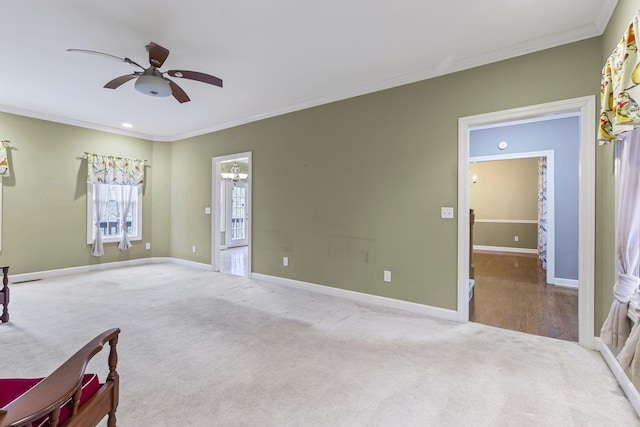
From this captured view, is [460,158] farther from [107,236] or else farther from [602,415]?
[107,236]

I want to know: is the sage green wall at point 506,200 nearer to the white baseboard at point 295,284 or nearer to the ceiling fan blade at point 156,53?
the white baseboard at point 295,284

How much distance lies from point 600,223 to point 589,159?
550mm

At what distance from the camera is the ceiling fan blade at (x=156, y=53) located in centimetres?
248

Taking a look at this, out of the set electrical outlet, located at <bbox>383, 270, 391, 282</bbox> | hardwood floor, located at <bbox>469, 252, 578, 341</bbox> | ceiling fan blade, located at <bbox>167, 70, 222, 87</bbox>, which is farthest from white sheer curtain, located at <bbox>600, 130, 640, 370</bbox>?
ceiling fan blade, located at <bbox>167, 70, 222, 87</bbox>

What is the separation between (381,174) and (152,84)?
2592 millimetres

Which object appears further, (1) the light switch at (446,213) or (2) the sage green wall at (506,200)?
(2) the sage green wall at (506,200)

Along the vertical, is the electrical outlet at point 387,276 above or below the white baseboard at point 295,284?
above

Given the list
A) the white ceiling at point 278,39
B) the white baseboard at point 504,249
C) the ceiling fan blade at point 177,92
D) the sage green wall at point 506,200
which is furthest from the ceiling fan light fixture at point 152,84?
the white baseboard at point 504,249

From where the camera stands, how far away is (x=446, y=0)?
2.29 m

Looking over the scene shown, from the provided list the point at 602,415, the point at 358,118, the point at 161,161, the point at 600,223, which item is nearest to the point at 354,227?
the point at 358,118

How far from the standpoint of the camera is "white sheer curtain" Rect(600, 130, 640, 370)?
6.10ft

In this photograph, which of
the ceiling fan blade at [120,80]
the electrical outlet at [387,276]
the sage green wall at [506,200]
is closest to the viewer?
the ceiling fan blade at [120,80]

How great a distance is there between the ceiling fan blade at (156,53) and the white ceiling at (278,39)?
244mm

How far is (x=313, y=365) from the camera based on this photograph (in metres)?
2.34
